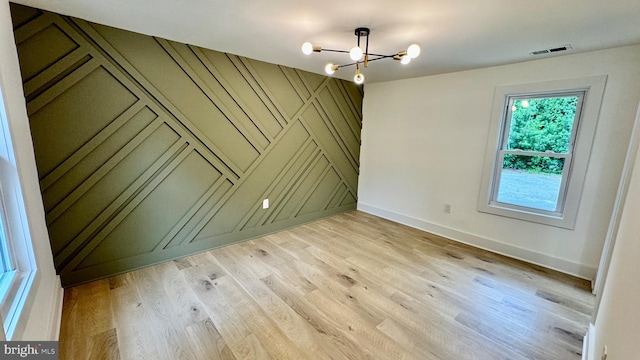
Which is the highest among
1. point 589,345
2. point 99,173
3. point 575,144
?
point 575,144

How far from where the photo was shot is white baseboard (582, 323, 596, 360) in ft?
4.85

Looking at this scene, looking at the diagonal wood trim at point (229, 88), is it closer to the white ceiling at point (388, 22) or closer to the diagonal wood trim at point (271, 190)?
the white ceiling at point (388, 22)

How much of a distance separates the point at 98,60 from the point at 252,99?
1410mm

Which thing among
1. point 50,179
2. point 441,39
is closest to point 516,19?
point 441,39

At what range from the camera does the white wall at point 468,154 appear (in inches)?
91.2

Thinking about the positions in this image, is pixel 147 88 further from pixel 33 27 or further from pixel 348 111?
pixel 348 111

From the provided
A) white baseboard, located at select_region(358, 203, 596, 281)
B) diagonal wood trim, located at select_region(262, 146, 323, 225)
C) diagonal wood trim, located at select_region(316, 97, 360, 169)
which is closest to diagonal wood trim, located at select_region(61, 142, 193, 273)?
diagonal wood trim, located at select_region(262, 146, 323, 225)

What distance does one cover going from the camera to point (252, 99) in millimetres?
3055

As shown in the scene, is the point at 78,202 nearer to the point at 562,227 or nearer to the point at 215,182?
the point at 215,182

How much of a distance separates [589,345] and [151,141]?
3.74m

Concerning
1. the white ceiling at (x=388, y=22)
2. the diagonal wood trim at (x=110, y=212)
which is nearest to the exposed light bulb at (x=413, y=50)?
the white ceiling at (x=388, y=22)

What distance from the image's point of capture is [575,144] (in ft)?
8.27

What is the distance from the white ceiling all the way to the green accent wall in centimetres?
26

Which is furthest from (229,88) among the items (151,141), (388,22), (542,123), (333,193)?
(542,123)
